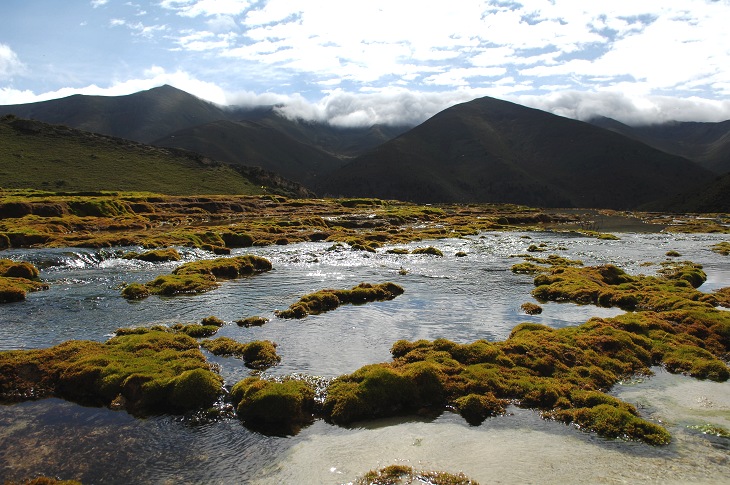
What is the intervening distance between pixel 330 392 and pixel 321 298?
658 inches

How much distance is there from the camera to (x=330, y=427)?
1784 centimetres

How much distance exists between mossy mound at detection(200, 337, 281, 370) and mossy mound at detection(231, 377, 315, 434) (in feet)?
11.8

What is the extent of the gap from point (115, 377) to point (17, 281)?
88.2ft

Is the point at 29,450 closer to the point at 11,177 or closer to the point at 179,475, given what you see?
the point at 179,475

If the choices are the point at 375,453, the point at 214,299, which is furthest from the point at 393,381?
the point at 214,299

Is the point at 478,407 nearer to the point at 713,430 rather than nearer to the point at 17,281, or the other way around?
the point at 713,430

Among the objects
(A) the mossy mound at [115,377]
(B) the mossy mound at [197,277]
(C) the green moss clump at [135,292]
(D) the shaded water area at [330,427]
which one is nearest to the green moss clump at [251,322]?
(D) the shaded water area at [330,427]

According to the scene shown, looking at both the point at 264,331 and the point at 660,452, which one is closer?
the point at 660,452

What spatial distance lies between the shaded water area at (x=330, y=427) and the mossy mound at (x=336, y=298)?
3.93ft

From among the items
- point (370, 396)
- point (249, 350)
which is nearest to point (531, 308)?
point (370, 396)

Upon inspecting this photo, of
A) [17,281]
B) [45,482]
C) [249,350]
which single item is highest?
[17,281]

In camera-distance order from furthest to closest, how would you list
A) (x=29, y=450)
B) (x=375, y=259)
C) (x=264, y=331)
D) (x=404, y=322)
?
(x=375, y=259) < (x=404, y=322) < (x=264, y=331) < (x=29, y=450)

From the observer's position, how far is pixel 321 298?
119 feet

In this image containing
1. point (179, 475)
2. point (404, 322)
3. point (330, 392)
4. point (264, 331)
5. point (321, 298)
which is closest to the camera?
point (179, 475)
